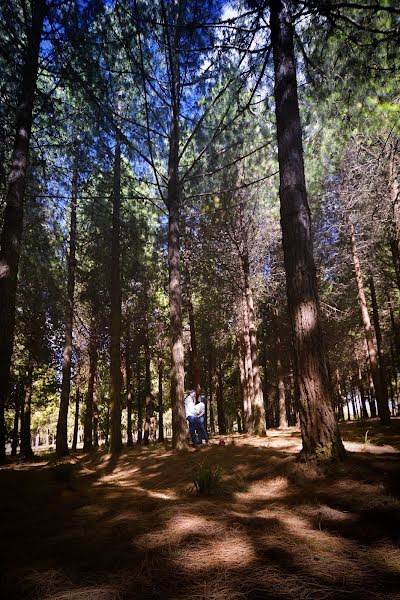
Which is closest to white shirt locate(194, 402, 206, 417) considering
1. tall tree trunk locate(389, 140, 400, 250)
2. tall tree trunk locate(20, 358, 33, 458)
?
tall tree trunk locate(389, 140, 400, 250)

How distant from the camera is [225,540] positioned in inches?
94.0

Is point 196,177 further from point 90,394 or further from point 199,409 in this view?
point 90,394

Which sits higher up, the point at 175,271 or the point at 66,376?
the point at 175,271

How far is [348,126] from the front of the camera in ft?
21.0

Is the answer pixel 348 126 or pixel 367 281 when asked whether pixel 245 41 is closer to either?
pixel 348 126

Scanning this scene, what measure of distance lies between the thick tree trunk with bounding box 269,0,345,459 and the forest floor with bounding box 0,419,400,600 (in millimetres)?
452

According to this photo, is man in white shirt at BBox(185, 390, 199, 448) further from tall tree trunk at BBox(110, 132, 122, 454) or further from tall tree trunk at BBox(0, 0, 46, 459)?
tall tree trunk at BBox(0, 0, 46, 459)

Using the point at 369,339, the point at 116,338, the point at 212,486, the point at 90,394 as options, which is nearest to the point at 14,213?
the point at 212,486

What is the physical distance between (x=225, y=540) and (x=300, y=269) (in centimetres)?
334

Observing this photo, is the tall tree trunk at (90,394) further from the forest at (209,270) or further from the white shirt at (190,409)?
the white shirt at (190,409)

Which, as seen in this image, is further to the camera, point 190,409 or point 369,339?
point 369,339

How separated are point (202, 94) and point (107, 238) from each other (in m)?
6.66

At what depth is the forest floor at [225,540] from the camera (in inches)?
69.1

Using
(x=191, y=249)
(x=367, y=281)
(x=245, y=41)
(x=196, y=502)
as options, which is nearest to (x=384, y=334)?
(x=367, y=281)
